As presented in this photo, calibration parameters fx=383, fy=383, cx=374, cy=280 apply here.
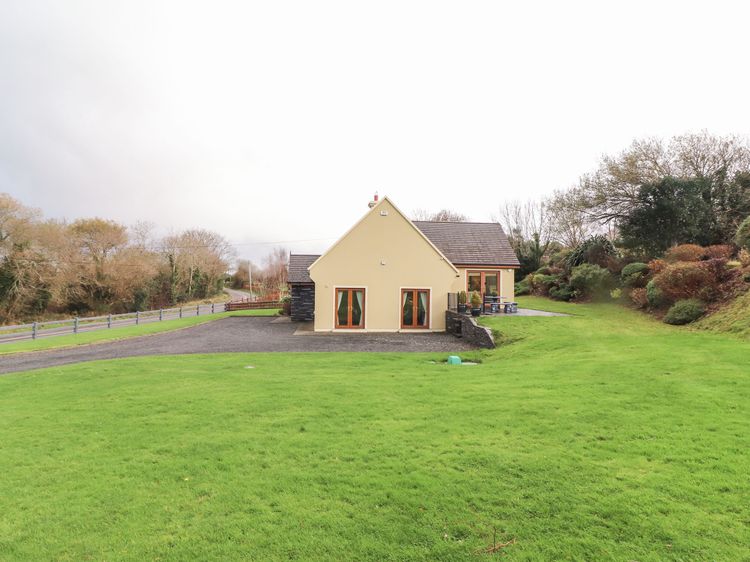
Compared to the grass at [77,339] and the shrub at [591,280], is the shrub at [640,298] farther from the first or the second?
the grass at [77,339]

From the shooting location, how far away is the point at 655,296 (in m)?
17.8

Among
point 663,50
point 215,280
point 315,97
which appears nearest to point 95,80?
point 315,97

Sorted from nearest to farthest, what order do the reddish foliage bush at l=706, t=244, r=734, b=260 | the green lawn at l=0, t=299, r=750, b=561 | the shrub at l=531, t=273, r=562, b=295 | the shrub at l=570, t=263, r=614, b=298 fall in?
the green lawn at l=0, t=299, r=750, b=561, the reddish foliage bush at l=706, t=244, r=734, b=260, the shrub at l=570, t=263, r=614, b=298, the shrub at l=531, t=273, r=562, b=295

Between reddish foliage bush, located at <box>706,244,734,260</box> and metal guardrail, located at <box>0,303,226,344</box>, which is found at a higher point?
reddish foliage bush, located at <box>706,244,734,260</box>

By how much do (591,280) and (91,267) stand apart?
46053 millimetres

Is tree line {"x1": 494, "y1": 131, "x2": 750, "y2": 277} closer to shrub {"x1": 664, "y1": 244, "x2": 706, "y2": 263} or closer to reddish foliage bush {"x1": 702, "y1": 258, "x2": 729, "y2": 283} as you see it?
shrub {"x1": 664, "y1": 244, "x2": 706, "y2": 263}

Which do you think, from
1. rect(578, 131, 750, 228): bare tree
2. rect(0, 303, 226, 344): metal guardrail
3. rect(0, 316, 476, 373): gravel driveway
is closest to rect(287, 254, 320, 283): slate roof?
rect(0, 316, 476, 373): gravel driveway

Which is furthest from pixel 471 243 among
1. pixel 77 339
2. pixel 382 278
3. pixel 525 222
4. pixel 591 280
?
pixel 525 222

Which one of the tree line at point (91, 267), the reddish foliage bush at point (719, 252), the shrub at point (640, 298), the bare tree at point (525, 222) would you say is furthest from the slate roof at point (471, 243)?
the tree line at point (91, 267)

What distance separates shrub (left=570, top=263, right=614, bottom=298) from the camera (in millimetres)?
25969

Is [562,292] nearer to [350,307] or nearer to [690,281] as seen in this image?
[690,281]

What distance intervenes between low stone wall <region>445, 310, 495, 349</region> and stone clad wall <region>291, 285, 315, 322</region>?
10597mm

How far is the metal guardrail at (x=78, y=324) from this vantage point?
22.8 metres

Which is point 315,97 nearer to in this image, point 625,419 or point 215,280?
point 625,419
